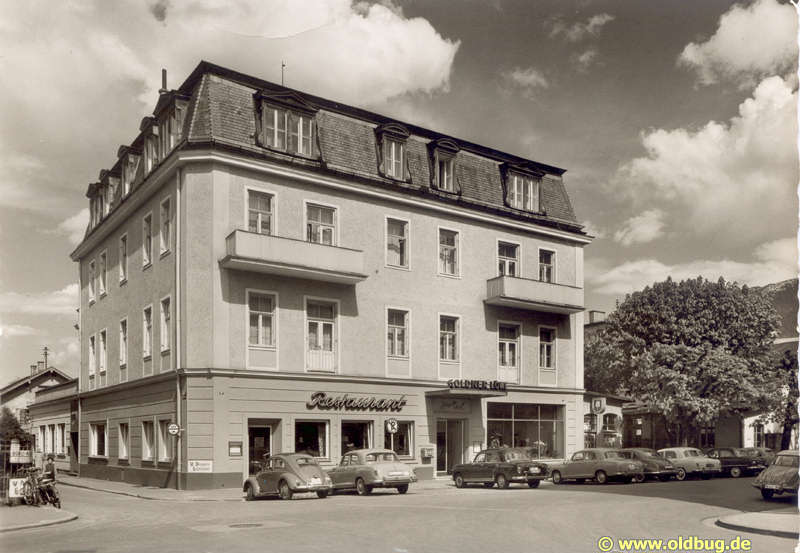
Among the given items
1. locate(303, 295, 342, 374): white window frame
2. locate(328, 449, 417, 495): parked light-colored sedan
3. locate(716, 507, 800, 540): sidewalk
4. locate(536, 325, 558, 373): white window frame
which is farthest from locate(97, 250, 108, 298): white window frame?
locate(716, 507, 800, 540): sidewalk

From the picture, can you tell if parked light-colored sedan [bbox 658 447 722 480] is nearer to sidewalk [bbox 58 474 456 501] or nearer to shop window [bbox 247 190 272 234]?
sidewalk [bbox 58 474 456 501]

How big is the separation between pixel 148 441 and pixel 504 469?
1362cm

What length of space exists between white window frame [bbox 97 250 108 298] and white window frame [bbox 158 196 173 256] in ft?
26.6

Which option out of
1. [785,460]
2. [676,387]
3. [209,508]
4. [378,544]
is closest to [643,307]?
[676,387]

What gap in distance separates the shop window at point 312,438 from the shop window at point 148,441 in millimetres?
5659

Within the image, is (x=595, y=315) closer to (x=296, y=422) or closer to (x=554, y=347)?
(x=554, y=347)

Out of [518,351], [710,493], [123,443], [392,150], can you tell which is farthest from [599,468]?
[123,443]

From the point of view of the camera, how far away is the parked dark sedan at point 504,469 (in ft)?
90.2

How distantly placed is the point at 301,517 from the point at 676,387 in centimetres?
3166

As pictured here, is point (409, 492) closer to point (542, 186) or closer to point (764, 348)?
point (542, 186)

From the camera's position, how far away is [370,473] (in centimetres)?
2450

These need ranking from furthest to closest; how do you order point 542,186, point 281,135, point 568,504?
1. point 542,186
2. point 281,135
3. point 568,504

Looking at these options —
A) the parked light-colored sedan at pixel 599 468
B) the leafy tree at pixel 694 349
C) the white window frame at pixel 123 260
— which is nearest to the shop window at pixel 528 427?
the parked light-colored sedan at pixel 599 468

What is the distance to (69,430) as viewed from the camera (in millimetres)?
43875
